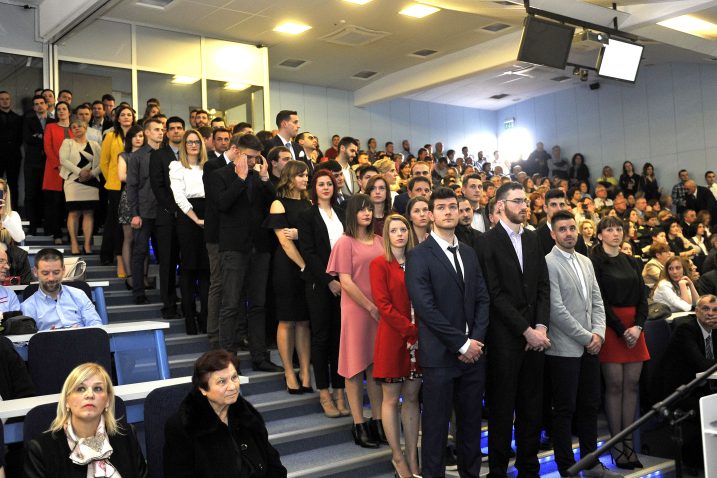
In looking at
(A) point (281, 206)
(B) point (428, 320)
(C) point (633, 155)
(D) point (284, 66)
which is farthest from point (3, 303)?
(C) point (633, 155)

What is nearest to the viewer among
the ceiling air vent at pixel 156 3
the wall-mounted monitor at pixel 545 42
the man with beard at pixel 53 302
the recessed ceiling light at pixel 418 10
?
the man with beard at pixel 53 302

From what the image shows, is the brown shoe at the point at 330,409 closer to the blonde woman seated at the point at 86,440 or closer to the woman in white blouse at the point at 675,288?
the blonde woman seated at the point at 86,440

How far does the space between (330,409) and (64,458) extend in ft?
6.92

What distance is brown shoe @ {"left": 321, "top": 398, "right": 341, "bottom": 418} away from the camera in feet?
14.8

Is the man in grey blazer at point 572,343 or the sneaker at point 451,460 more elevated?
the man in grey blazer at point 572,343

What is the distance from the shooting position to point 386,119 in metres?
15.6

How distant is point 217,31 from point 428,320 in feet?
27.8

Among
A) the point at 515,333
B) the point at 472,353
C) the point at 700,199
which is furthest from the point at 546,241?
the point at 700,199

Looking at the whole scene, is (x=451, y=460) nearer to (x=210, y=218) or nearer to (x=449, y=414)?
(x=449, y=414)

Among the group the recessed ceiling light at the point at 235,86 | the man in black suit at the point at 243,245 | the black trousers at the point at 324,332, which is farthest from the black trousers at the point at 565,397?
the recessed ceiling light at the point at 235,86

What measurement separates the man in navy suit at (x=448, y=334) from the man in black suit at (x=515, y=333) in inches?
6.3

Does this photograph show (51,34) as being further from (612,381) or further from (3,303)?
(612,381)

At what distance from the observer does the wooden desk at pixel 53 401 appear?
9.11 feet

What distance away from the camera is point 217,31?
11008 mm
